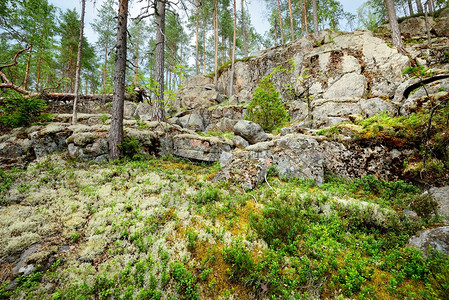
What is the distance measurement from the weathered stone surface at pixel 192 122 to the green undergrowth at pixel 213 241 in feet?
36.3

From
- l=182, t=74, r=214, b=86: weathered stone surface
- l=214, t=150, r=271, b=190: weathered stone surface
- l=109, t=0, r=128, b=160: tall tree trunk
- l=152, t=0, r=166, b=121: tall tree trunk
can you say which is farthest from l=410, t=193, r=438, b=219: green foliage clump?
l=182, t=74, r=214, b=86: weathered stone surface

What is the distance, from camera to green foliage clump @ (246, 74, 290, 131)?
10.6 metres

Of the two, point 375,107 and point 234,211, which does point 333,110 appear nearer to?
point 375,107

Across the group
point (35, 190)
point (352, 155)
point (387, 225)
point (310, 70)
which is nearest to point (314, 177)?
point (352, 155)

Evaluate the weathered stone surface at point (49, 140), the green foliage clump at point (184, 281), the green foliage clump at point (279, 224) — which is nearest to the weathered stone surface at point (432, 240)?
the green foliage clump at point (279, 224)

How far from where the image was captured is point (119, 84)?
7871 mm

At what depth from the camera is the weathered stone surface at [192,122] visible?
16.5 m

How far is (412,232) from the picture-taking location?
11.7 ft

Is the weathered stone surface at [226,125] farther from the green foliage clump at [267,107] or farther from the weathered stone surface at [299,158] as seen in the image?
the weathered stone surface at [299,158]

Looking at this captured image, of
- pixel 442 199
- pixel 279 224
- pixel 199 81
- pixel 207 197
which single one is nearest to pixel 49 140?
pixel 207 197

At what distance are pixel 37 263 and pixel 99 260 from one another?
3.20 feet

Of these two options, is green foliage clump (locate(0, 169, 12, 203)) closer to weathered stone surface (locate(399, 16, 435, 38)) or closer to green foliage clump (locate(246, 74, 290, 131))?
green foliage clump (locate(246, 74, 290, 131))

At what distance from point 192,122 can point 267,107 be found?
8561 mm

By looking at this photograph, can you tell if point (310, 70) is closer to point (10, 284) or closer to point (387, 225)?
point (387, 225)
